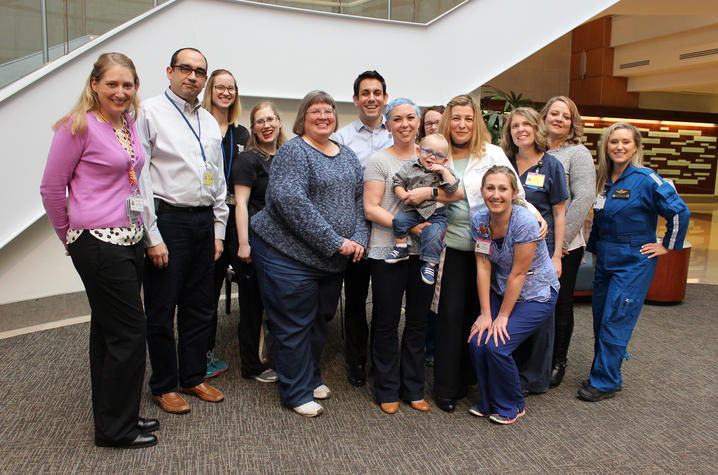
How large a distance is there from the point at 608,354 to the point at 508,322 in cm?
73

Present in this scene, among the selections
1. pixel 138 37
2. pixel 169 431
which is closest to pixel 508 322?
pixel 169 431

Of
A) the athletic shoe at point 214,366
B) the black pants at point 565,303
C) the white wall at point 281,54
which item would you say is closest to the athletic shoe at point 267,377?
the athletic shoe at point 214,366

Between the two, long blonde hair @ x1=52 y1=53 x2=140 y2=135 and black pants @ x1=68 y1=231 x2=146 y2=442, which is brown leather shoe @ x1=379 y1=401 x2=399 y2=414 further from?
long blonde hair @ x1=52 y1=53 x2=140 y2=135

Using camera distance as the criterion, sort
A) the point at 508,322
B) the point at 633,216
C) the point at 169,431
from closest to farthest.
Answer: the point at 169,431 → the point at 508,322 → the point at 633,216

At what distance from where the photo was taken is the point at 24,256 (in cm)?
415

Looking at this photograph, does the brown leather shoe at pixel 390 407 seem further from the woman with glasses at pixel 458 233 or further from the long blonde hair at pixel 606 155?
the long blonde hair at pixel 606 155

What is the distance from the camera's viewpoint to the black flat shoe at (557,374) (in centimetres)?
307

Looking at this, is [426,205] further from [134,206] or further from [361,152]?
[134,206]

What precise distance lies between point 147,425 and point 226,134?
1647mm

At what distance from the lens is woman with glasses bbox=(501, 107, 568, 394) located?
9.39 ft

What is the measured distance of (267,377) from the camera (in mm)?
3080

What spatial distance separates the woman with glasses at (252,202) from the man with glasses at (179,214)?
0.20 metres

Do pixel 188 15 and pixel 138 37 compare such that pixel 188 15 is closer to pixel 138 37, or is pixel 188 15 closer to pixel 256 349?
pixel 138 37

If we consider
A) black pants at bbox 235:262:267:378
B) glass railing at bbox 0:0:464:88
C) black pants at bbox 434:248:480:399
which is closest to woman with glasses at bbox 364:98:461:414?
black pants at bbox 434:248:480:399
